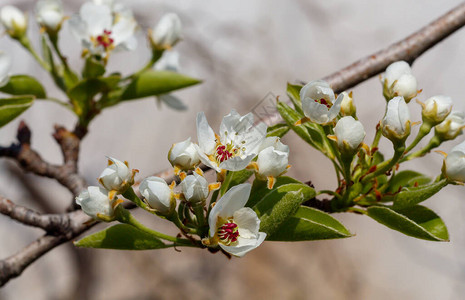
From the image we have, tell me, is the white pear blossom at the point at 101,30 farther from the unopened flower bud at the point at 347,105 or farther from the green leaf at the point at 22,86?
the unopened flower bud at the point at 347,105

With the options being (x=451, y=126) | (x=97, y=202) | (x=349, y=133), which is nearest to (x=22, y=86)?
(x=97, y=202)

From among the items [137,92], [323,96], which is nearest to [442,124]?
[323,96]

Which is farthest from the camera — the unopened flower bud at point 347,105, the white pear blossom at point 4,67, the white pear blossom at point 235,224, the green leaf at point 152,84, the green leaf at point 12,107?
the green leaf at point 152,84

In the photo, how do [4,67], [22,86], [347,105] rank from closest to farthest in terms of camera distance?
1. [347,105]
2. [4,67]
3. [22,86]

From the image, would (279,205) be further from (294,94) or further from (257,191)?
(294,94)

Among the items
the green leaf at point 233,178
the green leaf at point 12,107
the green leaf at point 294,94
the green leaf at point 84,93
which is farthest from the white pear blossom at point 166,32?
the green leaf at point 233,178

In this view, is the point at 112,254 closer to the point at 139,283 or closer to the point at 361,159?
the point at 139,283

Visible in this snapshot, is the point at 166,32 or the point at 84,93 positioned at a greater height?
the point at 166,32
